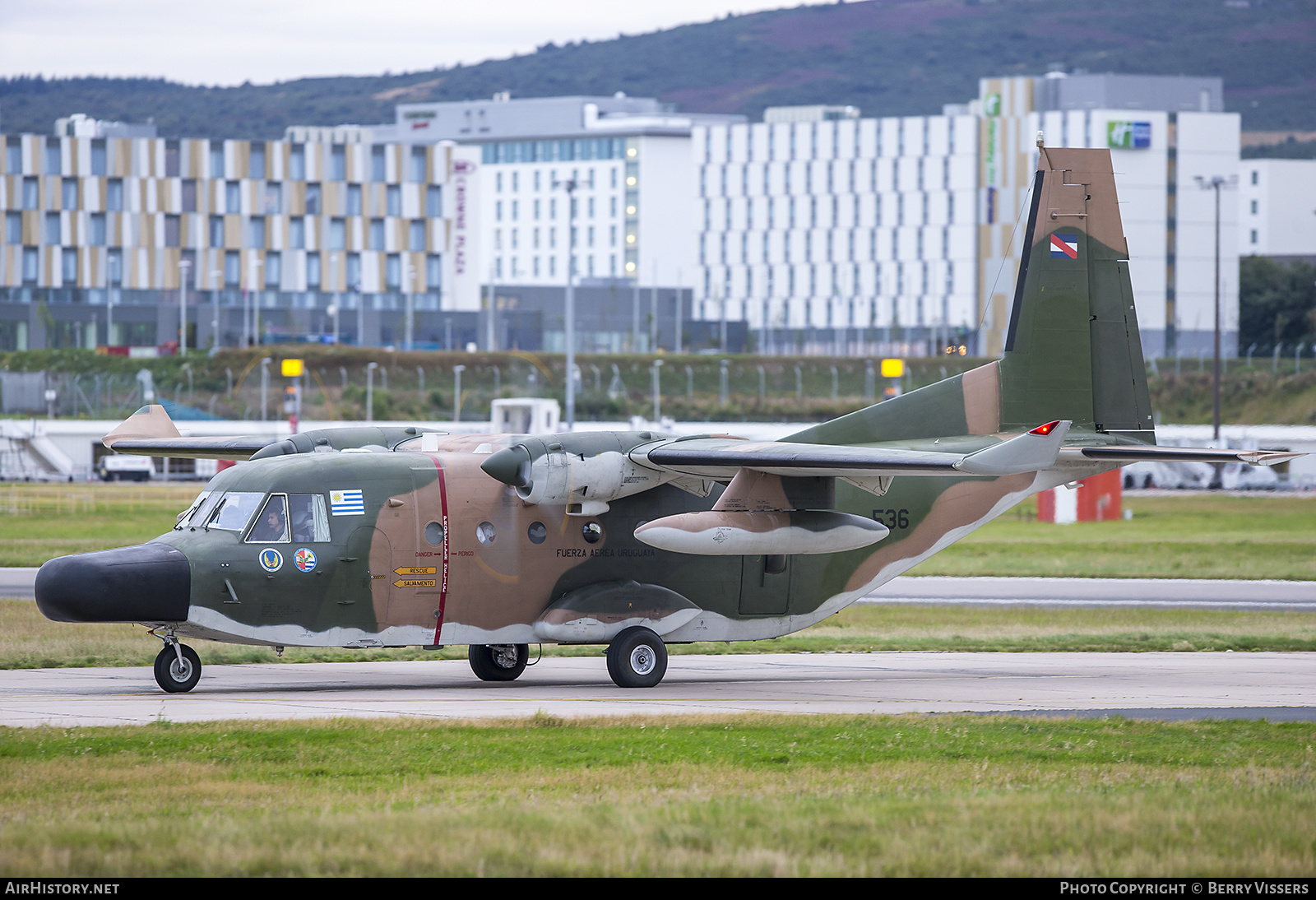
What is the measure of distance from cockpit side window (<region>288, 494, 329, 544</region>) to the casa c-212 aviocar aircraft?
23mm

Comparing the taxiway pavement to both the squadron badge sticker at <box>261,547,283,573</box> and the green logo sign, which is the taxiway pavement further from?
the green logo sign

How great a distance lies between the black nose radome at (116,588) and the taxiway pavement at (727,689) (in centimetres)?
109

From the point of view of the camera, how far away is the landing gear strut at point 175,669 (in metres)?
18.6

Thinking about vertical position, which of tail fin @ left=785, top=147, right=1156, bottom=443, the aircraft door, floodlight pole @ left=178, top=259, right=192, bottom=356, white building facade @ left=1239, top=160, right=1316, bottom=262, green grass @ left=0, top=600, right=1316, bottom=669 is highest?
white building facade @ left=1239, top=160, right=1316, bottom=262

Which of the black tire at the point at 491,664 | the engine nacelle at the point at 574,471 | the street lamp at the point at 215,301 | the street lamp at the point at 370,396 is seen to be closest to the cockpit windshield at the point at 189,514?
the engine nacelle at the point at 574,471

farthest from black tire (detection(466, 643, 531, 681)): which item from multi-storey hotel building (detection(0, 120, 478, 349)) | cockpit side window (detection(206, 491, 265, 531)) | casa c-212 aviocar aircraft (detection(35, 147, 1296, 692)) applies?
multi-storey hotel building (detection(0, 120, 478, 349))

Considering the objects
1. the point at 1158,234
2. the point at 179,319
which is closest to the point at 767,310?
the point at 1158,234

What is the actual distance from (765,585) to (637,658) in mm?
2243

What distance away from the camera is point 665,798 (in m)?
12.3

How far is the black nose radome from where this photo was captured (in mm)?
16984

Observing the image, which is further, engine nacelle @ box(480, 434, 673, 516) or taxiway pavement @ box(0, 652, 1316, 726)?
engine nacelle @ box(480, 434, 673, 516)

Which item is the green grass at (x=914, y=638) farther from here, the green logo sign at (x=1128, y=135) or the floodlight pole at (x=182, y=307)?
the green logo sign at (x=1128, y=135)

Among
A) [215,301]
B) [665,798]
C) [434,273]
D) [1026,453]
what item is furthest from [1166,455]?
[434,273]

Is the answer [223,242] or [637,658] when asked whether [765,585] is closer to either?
[637,658]
